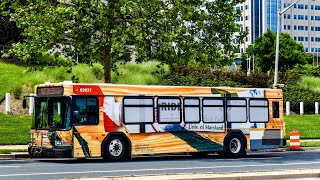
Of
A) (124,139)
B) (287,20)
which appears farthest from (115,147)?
(287,20)

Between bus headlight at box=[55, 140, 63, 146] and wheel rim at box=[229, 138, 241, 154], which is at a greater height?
bus headlight at box=[55, 140, 63, 146]

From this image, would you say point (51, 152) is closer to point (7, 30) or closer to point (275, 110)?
point (275, 110)

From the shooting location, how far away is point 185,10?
2891 centimetres

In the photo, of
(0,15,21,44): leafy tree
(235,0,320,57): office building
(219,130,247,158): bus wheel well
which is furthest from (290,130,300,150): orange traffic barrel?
(235,0,320,57): office building

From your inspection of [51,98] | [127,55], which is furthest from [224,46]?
[51,98]

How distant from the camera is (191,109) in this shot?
25.3 metres

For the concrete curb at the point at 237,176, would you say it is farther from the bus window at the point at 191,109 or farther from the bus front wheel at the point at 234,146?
the bus front wheel at the point at 234,146

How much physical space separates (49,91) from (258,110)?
30.1 ft

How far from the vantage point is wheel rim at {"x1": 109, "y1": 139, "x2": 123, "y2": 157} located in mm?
22958

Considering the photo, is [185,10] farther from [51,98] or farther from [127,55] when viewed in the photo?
[51,98]

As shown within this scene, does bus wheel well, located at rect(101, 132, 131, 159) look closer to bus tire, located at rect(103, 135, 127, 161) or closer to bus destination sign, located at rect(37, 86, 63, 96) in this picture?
bus tire, located at rect(103, 135, 127, 161)

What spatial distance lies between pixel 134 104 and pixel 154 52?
6.36 m

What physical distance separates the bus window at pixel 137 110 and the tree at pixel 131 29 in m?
4.13

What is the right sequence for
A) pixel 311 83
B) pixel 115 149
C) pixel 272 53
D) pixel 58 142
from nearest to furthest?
pixel 58 142 < pixel 115 149 < pixel 311 83 < pixel 272 53
